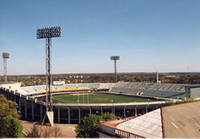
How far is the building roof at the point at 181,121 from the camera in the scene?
21.2 m

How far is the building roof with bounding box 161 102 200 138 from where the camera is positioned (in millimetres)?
21156

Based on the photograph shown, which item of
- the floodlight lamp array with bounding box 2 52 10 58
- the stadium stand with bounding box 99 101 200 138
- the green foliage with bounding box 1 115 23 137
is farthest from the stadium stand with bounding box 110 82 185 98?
the green foliage with bounding box 1 115 23 137

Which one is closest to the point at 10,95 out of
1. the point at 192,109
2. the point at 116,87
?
the point at 116,87

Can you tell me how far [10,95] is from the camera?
7744 centimetres

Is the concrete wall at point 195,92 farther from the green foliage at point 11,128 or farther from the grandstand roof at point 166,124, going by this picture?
the green foliage at point 11,128

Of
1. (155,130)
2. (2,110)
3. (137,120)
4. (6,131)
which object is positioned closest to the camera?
(155,130)

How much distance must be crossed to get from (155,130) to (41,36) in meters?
39.2

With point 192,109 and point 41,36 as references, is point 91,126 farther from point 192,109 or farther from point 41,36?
point 41,36

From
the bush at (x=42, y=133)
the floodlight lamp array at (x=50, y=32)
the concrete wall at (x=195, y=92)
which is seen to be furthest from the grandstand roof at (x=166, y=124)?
the concrete wall at (x=195, y=92)

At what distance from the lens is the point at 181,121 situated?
969 inches

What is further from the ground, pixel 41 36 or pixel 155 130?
pixel 41 36

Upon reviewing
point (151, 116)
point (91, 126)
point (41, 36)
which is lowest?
point (91, 126)

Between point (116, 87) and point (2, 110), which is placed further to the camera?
point (116, 87)

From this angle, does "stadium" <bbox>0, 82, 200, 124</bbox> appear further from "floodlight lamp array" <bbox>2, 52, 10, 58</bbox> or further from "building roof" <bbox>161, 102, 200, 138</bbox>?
"floodlight lamp array" <bbox>2, 52, 10, 58</bbox>
